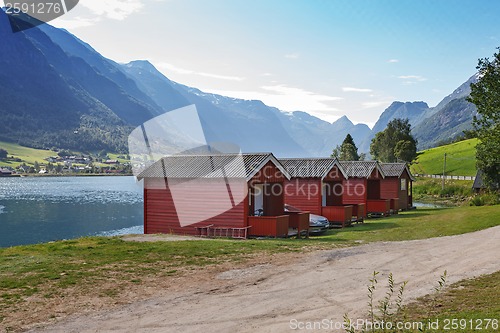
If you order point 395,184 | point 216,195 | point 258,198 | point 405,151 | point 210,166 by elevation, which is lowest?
point 258,198

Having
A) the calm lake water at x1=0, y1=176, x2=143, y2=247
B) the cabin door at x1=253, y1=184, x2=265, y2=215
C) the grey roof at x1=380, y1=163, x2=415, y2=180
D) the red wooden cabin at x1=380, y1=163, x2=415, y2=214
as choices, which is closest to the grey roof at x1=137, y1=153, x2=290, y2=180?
the cabin door at x1=253, y1=184, x2=265, y2=215

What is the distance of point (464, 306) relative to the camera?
11625 millimetres

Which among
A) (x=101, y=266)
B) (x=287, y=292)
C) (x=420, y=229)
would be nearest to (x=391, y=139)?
(x=420, y=229)

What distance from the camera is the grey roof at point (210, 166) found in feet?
97.2

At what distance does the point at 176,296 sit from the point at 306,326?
15.0ft

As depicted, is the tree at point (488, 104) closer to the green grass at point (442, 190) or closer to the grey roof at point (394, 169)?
the grey roof at point (394, 169)

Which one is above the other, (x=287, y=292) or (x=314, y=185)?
(x=314, y=185)

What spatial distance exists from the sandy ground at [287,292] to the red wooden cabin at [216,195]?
28.0ft

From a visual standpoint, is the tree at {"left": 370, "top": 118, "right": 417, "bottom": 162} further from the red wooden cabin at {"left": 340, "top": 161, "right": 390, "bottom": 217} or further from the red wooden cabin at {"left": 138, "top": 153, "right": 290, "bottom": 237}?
the red wooden cabin at {"left": 138, "top": 153, "right": 290, "bottom": 237}

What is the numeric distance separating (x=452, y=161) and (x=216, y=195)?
99.9 metres

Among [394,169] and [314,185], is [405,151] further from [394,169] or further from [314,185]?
[314,185]

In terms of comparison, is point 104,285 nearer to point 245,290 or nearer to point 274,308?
point 245,290

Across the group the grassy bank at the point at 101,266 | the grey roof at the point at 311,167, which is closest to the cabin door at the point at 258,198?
the grassy bank at the point at 101,266

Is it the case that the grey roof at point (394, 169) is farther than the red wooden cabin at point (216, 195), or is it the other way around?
the grey roof at point (394, 169)
